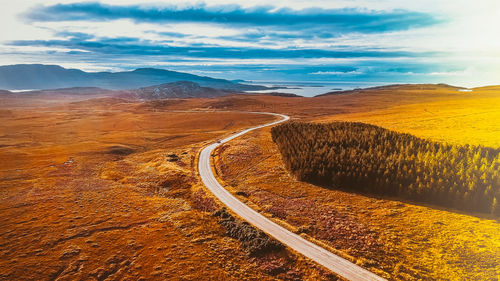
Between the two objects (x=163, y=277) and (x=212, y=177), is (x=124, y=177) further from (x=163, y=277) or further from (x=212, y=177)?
(x=163, y=277)

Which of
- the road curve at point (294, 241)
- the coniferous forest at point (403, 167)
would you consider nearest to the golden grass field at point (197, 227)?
the road curve at point (294, 241)

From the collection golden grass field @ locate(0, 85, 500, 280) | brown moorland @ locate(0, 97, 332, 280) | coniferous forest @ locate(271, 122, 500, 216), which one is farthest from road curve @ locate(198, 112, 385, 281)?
coniferous forest @ locate(271, 122, 500, 216)

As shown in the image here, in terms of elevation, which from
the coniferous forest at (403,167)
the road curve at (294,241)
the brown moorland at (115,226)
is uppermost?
the coniferous forest at (403,167)

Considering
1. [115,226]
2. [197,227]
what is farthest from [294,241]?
[115,226]

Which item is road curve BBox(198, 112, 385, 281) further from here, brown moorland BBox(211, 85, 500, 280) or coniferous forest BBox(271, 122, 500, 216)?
coniferous forest BBox(271, 122, 500, 216)

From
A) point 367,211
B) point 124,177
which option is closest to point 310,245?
point 367,211

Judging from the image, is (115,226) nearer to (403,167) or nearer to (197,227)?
(197,227)

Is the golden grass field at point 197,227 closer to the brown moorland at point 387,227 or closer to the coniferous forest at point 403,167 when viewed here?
the brown moorland at point 387,227

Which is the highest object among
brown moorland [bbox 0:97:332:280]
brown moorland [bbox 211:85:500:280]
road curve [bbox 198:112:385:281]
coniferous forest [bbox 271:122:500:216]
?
coniferous forest [bbox 271:122:500:216]

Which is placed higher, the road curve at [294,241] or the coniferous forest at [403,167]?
the coniferous forest at [403,167]

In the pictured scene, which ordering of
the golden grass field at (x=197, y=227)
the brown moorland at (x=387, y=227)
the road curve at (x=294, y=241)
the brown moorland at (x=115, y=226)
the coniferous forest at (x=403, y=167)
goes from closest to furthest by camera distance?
the road curve at (x=294, y=241) < the brown moorland at (x=387, y=227) < the golden grass field at (x=197, y=227) < the brown moorland at (x=115, y=226) < the coniferous forest at (x=403, y=167)
